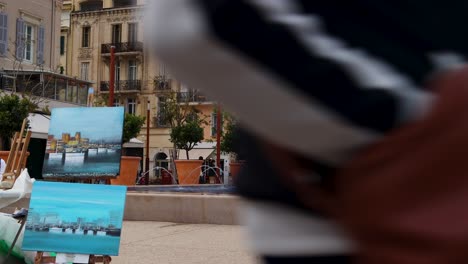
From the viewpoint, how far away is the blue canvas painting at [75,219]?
4926mm

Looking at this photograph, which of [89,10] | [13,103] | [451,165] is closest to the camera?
[451,165]

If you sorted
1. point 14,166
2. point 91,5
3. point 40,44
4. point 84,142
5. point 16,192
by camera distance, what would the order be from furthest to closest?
point 91,5 < point 40,44 < point 14,166 < point 84,142 < point 16,192

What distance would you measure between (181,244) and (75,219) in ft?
10.1

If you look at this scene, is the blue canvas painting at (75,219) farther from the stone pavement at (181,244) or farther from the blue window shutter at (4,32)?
the blue window shutter at (4,32)

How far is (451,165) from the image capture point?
77 centimetres

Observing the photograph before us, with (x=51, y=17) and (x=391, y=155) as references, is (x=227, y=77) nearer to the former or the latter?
(x=391, y=155)

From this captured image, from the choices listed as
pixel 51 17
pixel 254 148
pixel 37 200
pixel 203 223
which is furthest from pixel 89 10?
pixel 254 148

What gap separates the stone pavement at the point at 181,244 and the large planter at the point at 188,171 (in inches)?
538

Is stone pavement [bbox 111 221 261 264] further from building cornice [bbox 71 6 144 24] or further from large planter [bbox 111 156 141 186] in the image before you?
building cornice [bbox 71 6 144 24]

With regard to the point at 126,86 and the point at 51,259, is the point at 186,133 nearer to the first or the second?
the point at 126,86

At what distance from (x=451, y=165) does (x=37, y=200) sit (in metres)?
4.64

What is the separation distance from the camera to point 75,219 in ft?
16.4

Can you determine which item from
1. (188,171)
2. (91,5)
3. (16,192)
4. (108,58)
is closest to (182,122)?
(108,58)

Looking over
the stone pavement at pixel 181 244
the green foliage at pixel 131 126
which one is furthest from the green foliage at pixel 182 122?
the stone pavement at pixel 181 244
